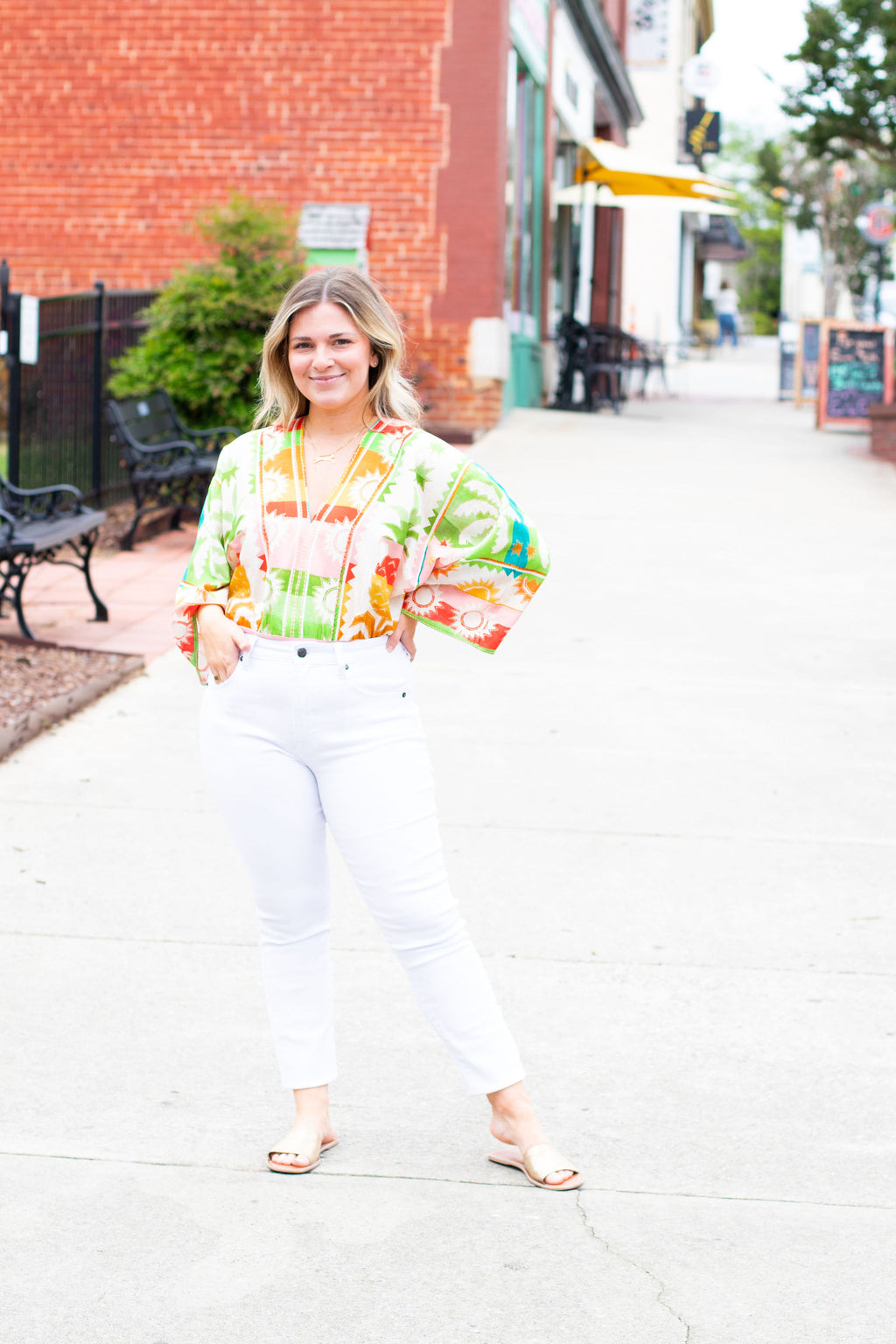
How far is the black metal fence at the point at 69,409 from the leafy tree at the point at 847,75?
15225mm

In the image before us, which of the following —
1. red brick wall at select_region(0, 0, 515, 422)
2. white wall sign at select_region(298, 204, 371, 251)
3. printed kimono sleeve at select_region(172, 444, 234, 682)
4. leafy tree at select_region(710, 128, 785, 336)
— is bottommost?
printed kimono sleeve at select_region(172, 444, 234, 682)

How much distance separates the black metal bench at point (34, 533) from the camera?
26.0ft

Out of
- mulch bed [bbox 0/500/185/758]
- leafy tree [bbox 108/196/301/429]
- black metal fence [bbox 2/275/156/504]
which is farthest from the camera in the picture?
leafy tree [bbox 108/196/301/429]

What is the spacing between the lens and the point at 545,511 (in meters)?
12.7

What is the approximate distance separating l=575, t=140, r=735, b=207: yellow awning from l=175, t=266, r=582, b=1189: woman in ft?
57.0

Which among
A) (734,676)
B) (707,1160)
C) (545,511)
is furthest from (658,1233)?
(545,511)

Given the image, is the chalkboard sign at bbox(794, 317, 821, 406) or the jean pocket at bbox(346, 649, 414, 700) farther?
the chalkboard sign at bbox(794, 317, 821, 406)

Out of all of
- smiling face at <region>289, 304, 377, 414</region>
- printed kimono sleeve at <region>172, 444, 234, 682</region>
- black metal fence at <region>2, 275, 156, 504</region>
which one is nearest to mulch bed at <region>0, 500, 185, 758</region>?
black metal fence at <region>2, 275, 156, 504</region>

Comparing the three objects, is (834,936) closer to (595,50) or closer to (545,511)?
(545,511)

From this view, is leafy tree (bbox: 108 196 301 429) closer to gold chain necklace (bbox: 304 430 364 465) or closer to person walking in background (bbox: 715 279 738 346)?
gold chain necklace (bbox: 304 430 364 465)

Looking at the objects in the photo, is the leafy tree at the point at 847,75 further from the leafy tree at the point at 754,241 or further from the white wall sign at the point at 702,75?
the leafy tree at the point at 754,241

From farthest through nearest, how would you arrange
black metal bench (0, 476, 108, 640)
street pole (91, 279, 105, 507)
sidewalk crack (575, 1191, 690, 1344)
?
street pole (91, 279, 105, 507), black metal bench (0, 476, 108, 640), sidewalk crack (575, 1191, 690, 1344)

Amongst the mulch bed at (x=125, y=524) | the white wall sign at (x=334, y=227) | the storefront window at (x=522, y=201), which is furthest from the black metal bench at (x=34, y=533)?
the storefront window at (x=522, y=201)

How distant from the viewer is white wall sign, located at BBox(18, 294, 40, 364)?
998cm
